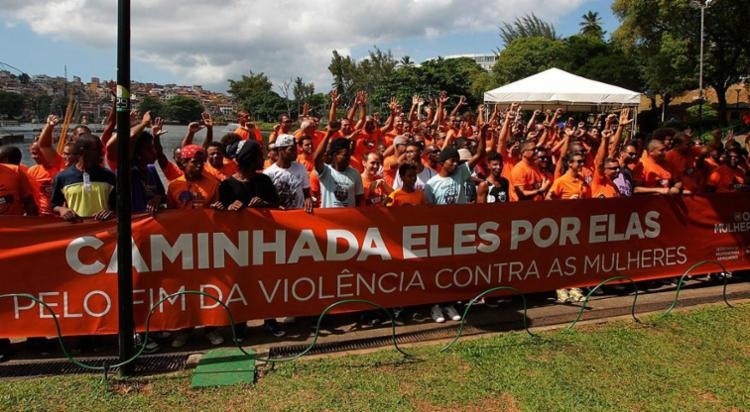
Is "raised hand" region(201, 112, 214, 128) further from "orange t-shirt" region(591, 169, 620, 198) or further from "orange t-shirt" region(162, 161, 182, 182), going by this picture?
"orange t-shirt" region(591, 169, 620, 198)

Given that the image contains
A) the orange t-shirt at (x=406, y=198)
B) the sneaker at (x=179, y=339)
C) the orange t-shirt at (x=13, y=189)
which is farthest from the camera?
the orange t-shirt at (x=406, y=198)

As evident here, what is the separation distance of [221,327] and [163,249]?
97cm

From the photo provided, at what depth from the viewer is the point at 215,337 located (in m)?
4.60

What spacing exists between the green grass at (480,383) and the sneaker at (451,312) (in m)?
0.54

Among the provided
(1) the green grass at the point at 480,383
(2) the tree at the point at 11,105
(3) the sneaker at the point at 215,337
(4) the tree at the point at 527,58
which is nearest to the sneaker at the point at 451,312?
(1) the green grass at the point at 480,383

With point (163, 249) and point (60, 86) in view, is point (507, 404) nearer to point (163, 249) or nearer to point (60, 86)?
point (163, 249)

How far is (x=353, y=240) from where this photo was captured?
4.75 m

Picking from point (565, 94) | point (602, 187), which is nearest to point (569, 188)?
point (602, 187)

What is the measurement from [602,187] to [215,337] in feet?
15.3

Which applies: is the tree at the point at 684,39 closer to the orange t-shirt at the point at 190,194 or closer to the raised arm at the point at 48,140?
the orange t-shirt at the point at 190,194

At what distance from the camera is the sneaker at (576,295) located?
18.8ft

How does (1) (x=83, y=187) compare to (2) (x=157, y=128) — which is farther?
(2) (x=157, y=128)

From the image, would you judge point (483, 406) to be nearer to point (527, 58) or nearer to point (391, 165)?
point (391, 165)

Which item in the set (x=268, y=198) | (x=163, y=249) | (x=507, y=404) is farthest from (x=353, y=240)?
(x=507, y=404)
